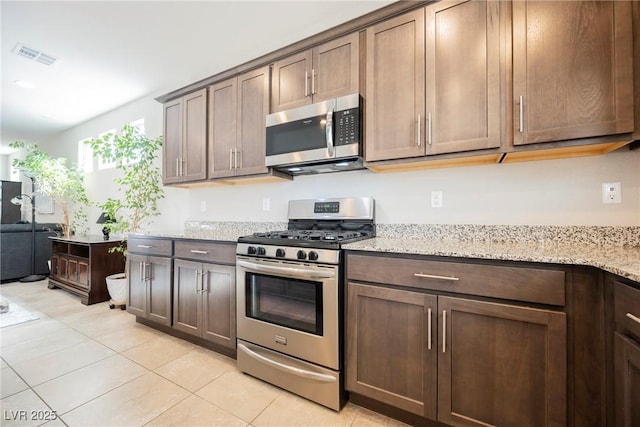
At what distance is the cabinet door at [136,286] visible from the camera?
261cm

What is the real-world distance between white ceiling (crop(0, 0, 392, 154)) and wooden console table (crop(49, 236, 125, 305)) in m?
2.03

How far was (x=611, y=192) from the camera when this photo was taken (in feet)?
4.88

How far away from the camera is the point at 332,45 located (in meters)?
1.97

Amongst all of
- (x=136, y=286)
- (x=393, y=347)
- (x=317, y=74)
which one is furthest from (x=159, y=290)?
(x=317, y=74)

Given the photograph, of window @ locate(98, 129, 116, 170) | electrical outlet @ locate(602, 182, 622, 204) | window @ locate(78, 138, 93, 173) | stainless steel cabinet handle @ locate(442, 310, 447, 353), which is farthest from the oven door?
window @ locate(78, 138, 93, 173)

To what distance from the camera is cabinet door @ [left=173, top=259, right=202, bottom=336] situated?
2210 mm

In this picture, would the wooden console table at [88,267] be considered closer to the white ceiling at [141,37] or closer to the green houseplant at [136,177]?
the green houseplant at [136,177]

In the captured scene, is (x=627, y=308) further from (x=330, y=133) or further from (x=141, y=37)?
(x=141, y=37)

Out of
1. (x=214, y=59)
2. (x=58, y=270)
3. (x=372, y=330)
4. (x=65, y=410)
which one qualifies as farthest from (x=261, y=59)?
(x=58, y=270)

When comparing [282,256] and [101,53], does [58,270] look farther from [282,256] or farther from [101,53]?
[282,256]

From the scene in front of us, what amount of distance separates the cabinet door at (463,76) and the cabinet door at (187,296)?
199cm

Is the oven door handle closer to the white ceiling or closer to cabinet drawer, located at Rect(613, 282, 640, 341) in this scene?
cabinet drawer, located at Rect(613, 282, 640, 341)

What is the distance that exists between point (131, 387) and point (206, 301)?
0.67 meters

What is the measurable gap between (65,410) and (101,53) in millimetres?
3129
